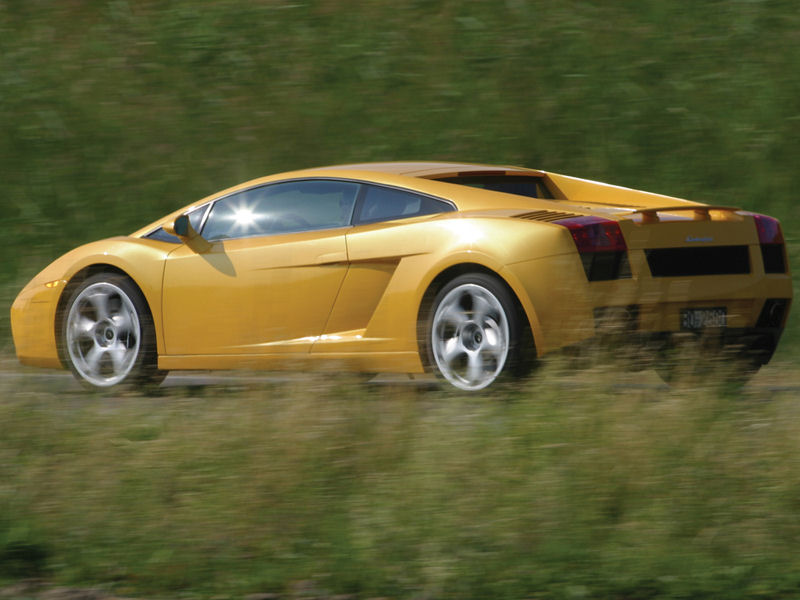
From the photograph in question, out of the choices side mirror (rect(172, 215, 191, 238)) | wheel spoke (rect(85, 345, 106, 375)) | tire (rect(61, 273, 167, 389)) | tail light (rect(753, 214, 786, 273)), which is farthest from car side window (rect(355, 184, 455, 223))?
wheel spoke (rect(85, 345, 106, 375))

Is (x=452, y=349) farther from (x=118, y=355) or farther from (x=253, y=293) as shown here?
(x=118, y=355)

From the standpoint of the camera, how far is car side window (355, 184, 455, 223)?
6.80m

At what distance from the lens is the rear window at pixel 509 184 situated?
23.7 feet

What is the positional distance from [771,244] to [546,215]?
1361 mm

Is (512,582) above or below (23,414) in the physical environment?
below

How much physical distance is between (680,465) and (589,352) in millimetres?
1327

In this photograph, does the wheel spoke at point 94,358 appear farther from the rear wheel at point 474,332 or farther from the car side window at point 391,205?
the rear wheel at point 474,332

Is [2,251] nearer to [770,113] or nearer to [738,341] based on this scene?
[770,113]

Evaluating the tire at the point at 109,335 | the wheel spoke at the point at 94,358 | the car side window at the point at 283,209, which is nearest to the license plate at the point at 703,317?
the car side window at the point at 283,209

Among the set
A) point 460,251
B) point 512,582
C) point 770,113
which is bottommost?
point 512,582

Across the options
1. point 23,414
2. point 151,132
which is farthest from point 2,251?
point 23,414

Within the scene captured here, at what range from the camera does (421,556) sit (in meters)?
4.18

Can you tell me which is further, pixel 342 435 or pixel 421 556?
pixel 342 435

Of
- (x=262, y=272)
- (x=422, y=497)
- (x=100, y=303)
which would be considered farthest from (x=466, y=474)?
(x=100, y=303)
